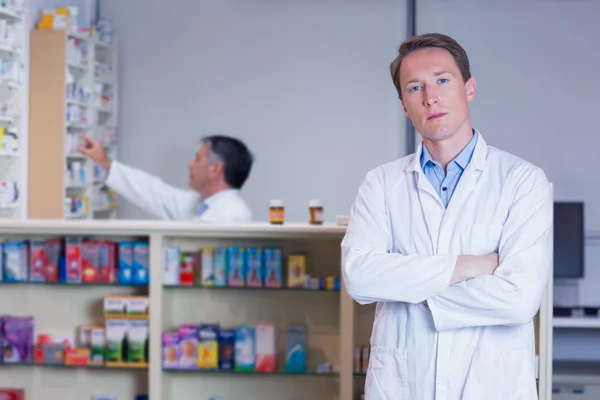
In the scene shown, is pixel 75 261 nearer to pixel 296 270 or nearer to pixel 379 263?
pixel 296 270

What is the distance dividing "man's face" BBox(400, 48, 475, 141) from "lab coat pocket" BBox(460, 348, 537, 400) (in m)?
0.50

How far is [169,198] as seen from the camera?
16.1ft

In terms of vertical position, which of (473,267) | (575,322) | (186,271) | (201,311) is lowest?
(575,322)

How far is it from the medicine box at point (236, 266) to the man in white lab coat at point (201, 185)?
1.25 meters

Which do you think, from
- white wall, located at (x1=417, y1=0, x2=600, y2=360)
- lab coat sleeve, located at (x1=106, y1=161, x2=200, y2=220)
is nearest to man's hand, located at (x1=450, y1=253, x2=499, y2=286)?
lab coat sleeve, located at (x1=106, y1=161, x2=200, y2=220)

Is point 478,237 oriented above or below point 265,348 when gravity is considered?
above

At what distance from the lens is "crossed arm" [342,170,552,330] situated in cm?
199

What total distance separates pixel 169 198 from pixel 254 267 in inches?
60.2

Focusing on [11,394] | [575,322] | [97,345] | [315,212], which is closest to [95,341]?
[97,345]

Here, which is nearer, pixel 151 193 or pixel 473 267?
pixel 473 267

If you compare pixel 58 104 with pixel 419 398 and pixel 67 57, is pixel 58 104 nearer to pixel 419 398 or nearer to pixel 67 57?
pixel 67 57

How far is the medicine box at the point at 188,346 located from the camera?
352 centimetres

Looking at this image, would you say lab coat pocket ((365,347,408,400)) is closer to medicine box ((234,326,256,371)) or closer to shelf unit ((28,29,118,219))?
medicine box ((234,326,256,371))

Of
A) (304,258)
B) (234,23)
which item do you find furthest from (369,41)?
(304,258)
